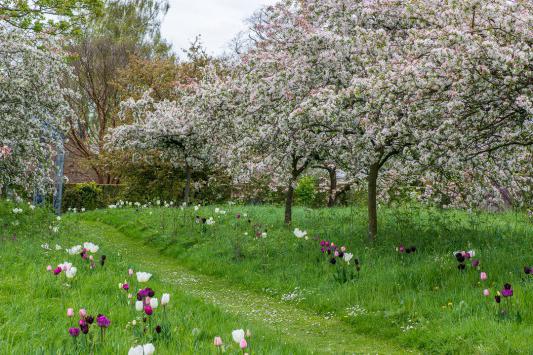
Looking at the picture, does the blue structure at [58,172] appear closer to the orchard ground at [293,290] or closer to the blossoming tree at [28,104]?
the blossoming tree at [28,104]

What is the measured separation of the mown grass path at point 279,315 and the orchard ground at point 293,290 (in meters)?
0.03

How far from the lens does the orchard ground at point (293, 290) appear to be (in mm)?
6055

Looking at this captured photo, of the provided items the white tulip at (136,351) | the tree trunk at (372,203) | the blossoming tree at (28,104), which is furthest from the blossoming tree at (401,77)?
the blossoming tree at (28,104)

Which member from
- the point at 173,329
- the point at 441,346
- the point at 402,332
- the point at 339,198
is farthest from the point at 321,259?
the point at 339,198

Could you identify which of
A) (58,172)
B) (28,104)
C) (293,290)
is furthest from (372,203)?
(58,172)

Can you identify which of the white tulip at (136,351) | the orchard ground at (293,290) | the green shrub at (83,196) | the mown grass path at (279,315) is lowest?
the mown grass path at (279,315)

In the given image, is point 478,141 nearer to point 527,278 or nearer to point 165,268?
point 527,278

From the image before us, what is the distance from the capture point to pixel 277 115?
40.4ft

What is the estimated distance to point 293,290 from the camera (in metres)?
10.3

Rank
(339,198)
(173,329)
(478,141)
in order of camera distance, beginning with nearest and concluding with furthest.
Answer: (173,329)
(478,141)
(339,198)

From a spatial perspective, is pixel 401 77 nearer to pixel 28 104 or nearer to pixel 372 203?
pixel 372 203

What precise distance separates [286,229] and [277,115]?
409 centimetres

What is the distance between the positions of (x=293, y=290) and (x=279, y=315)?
1295 millimetres

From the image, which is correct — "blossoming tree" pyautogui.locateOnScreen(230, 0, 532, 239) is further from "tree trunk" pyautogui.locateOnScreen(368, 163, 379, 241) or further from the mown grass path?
the mown grass path
